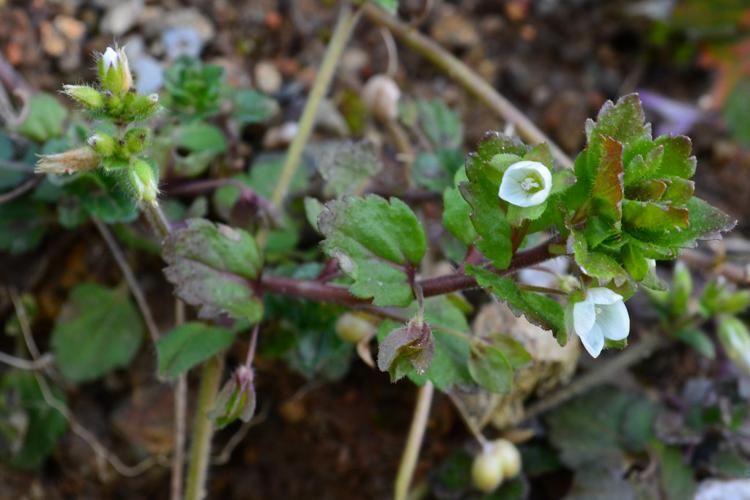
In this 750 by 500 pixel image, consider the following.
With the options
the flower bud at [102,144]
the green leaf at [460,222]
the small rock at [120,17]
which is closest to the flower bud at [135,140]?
the flower bud at [102,144]

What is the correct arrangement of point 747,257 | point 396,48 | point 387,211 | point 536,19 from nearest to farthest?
point 387,211 < point 747,257 < point 396,48 < point 536,19

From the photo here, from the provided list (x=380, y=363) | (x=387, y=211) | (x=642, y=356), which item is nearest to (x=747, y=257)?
(x=642, y=356)

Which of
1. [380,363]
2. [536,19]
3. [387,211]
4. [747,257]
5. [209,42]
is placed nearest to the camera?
[380,363]

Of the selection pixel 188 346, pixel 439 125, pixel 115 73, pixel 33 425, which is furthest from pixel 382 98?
pixel 33 425

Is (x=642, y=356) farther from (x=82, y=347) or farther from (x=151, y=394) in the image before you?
(x=82, y=347)

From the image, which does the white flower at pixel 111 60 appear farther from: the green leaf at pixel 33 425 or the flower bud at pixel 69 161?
the green leaf at pixel 33 425

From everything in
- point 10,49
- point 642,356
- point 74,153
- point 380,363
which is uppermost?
point 74,153
